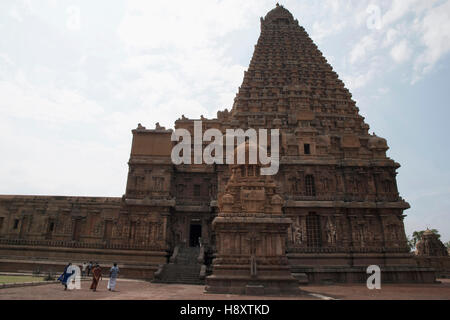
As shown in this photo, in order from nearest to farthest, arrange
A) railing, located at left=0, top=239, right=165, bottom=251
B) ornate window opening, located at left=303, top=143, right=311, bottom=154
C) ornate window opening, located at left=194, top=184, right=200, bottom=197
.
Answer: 1. railing, located at left=0, top=239, right=165, bottom=251
2. ornate window opening, located at left=303, top=143, right=311, bottom=154
3. ornate window opening, located at left=194, top=184, right=200, bottom=197

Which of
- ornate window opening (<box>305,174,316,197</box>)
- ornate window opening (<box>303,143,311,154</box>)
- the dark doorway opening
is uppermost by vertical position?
ornate window opening (<box>303,143,311,154</box>)

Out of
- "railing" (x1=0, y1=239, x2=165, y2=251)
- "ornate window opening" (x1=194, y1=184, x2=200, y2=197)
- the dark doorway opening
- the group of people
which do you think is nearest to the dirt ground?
the group of people

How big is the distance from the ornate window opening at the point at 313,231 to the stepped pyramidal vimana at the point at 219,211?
97mm

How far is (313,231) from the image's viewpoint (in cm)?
3033

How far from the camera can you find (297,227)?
97.0 feet

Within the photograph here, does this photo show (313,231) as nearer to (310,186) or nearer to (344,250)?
(344,250)

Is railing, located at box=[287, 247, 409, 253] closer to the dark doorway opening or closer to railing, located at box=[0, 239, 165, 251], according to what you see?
the dark doorway opening

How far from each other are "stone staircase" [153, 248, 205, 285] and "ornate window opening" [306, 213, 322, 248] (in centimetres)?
1082

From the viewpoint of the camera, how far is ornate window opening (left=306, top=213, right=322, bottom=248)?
98.0 feet

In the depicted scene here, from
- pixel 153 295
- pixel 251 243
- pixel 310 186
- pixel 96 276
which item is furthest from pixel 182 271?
pixel 310 186

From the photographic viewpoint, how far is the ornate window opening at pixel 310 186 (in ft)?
104

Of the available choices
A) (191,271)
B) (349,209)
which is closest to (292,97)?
(349,209)

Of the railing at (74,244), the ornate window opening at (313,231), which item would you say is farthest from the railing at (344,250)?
the railing at (74,244)
